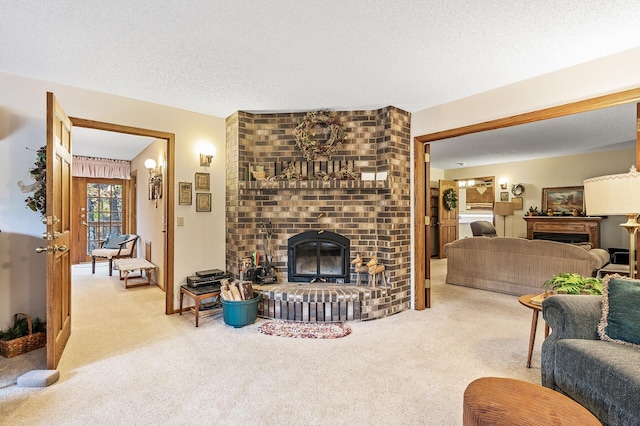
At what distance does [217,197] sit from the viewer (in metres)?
3.96

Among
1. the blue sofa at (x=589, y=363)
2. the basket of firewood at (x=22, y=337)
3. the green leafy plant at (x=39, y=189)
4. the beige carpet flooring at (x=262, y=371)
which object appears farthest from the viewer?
the green leafy plant at (x=39, y=189)

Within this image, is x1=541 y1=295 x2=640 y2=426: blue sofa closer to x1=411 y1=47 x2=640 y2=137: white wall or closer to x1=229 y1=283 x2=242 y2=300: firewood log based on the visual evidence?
x1=411 y1=47 x2=640 y2=137: white wall

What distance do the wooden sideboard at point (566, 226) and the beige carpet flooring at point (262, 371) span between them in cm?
408

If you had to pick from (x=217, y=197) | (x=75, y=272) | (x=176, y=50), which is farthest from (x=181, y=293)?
(x=75, y=272)

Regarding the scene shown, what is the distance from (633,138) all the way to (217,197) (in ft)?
22.0

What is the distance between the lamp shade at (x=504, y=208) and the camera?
736 centimetres

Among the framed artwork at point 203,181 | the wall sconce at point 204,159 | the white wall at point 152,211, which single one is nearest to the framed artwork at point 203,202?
the framed artwork at point 203,181

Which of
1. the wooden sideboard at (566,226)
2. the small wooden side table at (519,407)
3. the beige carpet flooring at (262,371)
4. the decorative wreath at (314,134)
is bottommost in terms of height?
the beige carpet flooring at (262,371)

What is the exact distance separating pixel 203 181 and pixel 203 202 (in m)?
0.26

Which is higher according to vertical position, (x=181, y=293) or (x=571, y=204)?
(x=571, y=204)

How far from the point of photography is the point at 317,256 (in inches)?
150

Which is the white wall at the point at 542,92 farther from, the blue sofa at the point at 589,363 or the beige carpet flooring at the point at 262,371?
the beige carpet flooring at the point at 262,371

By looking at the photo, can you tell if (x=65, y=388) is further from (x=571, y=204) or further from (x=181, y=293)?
(x=571, y=204)

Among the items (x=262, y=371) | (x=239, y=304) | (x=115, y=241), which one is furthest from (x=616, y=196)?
(x=115, y=241)
